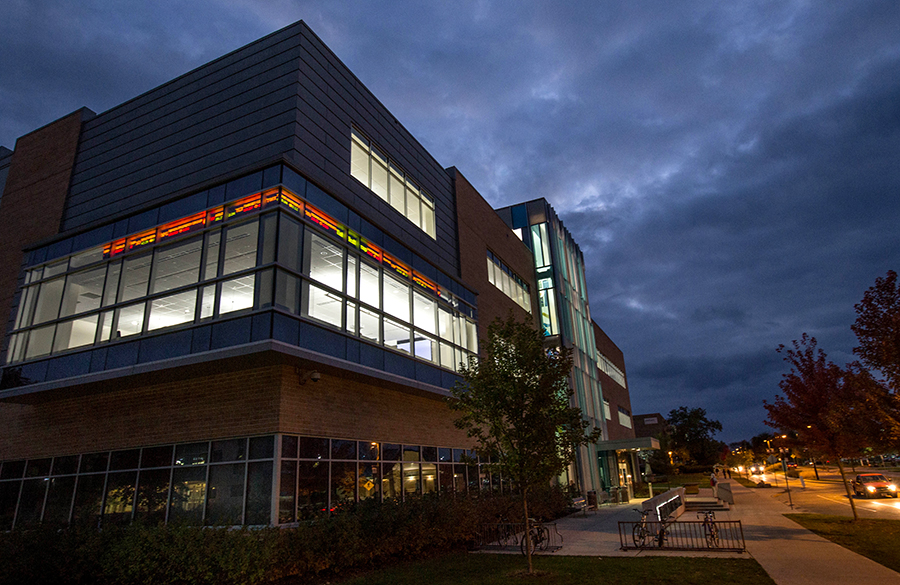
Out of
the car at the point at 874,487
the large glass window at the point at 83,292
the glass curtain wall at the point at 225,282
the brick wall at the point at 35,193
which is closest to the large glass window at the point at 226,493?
the glass curtain wall at the point at 225,282

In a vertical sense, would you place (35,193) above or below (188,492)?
above

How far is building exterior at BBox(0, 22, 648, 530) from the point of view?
1370cm

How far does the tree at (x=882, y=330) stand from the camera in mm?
14633

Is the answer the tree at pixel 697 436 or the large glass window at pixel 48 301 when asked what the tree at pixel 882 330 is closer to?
the large glass window at pixel 48 301

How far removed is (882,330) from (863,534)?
613 cm

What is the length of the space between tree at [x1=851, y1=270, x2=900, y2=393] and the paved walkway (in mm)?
4999

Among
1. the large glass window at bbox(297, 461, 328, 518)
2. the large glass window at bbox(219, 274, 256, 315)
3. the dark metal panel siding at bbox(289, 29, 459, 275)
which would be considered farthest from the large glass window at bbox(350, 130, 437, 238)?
the large glass window at bbox(297, 461, 328, 518)

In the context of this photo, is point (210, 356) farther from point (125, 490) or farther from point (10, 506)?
point (10, 506)

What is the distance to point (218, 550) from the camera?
10656mm

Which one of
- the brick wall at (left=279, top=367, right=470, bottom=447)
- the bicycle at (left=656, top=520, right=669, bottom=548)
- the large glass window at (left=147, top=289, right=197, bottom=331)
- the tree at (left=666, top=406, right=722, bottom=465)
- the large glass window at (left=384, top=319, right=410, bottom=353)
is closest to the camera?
the brick wall at (left=279, top=367, right=470, bottom=447)

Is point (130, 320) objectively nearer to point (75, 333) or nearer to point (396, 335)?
point (75, 333)

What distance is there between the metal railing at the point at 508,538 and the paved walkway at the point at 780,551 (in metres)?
0.46

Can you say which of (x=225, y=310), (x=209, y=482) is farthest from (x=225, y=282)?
(x=209, y=482)

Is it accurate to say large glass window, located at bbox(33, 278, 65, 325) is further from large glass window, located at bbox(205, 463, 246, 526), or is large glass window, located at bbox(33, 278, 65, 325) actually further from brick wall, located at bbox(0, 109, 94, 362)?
large glass window, located at bbox(205, 463, 246, 526)
